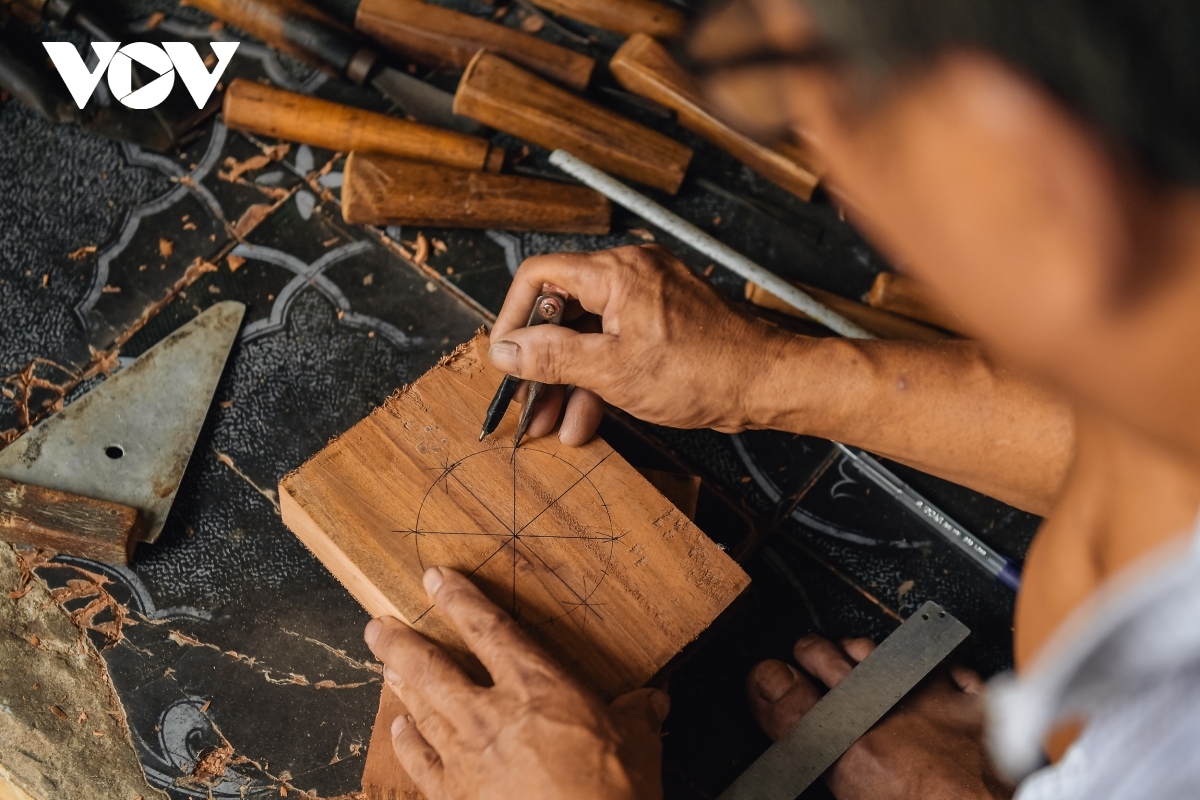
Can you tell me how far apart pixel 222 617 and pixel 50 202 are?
45.9 inches

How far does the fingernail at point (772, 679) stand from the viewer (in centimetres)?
169

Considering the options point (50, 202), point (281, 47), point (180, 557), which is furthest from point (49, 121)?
point (180, 557)

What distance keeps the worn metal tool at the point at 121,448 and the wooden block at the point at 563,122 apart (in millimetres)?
871

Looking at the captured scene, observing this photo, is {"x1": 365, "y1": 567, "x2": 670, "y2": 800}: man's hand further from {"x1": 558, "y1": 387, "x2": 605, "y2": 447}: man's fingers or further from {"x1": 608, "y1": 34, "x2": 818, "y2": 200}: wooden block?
{"x1": 608, "y1": 34, "x2": 818, "y2": 200}: wooden block

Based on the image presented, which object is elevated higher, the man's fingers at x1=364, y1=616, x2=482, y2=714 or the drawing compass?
the drawing compass

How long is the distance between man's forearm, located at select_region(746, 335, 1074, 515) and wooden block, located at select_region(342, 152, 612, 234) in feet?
2.42

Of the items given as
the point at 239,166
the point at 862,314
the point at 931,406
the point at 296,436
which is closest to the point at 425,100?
the point at 239,166

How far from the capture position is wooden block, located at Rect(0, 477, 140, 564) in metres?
1.67

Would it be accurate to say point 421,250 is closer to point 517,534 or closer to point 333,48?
point 333,48

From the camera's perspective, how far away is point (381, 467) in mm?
1447

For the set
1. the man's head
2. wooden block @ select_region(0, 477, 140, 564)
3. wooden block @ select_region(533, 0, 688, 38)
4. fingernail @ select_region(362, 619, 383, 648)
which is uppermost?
the man's head

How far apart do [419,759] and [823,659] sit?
0.89m

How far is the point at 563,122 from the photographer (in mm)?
2045

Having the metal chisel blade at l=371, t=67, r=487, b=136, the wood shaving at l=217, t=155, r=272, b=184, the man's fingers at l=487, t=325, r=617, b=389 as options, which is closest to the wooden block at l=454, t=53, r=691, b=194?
the metal chisel blade at l=371, t=67, r=487, b=136
